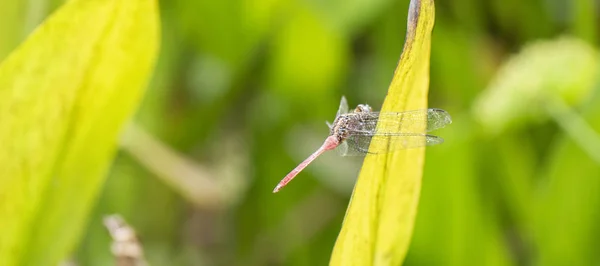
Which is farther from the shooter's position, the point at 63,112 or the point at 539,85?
the point at 539,85

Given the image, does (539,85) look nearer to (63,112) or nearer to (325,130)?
(325,130)

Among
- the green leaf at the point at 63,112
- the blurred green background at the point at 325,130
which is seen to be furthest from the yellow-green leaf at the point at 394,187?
the blurred green background at the point at 325,130

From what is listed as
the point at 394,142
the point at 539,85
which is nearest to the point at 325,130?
the point at 539,85

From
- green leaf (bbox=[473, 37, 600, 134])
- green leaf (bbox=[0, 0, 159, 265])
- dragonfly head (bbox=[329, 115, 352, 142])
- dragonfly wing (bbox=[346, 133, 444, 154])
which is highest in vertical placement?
green leaf (bbox=[473, 37, 600, 134])

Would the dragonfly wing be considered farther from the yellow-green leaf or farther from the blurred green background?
the blurred green background

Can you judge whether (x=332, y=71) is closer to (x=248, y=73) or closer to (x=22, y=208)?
(x=248, y=73)

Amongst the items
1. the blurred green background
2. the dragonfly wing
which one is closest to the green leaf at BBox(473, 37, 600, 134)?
the blurred green background

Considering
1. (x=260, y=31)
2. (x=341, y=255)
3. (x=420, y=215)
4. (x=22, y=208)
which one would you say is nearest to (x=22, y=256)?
(x=22, y=208)
